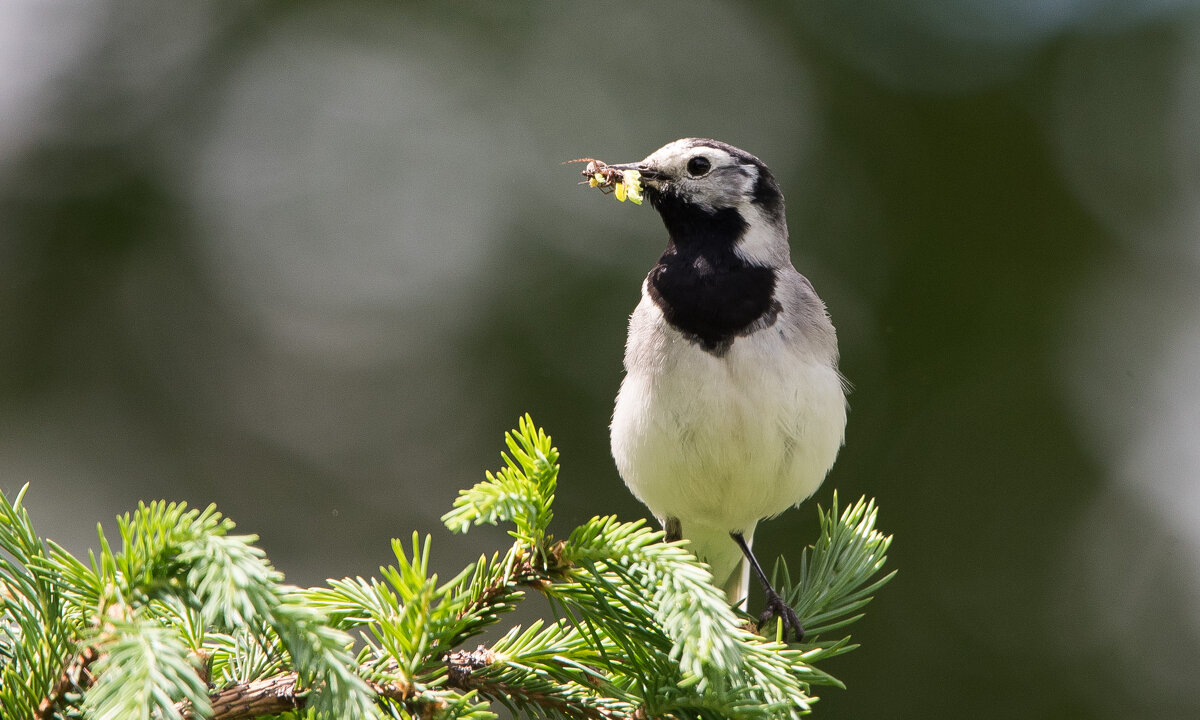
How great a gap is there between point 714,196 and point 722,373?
886 mm

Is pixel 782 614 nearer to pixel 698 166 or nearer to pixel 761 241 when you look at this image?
pixel 761 241

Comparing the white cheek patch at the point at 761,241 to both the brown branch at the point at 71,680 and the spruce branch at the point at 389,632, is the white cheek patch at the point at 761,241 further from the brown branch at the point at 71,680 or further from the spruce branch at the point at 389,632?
the brown branch at the point at 71,680

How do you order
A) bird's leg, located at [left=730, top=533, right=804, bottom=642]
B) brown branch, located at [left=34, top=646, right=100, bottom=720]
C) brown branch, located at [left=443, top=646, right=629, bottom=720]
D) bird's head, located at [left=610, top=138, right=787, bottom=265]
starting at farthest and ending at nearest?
bird's head, located at [left=610, top=138, right=787, bottom=265]
bird's leg, located at [left=730, top=533, right=804, bottom=642]
brown branch, located at [left=443, top=646, right=629, bottom=720]
brown branch, located at [left=34, top=646, right=100, bottom=720]

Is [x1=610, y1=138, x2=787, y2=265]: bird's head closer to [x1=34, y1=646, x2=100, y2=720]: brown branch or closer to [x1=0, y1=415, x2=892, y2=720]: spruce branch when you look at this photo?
[x1=0, y1=415, x2=892, y2=720]: spruce branch

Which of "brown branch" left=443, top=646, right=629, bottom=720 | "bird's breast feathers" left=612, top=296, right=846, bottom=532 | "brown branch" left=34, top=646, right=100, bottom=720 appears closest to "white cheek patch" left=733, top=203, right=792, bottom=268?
"bird's breast feathers" left=612, top=296, right=846, bottom=532

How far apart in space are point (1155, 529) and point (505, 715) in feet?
13.3

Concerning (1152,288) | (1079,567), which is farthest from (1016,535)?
(1152,288)

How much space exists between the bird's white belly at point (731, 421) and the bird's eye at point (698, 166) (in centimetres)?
75

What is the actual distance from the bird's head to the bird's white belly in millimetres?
555

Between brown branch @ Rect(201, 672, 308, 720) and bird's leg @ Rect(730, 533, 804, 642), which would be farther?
bird's leg @ Rect(730, 533, 804, 642)

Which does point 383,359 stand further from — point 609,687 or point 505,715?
point 609,687

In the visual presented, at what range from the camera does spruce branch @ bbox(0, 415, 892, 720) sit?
124cm

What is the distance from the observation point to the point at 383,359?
20.5ft

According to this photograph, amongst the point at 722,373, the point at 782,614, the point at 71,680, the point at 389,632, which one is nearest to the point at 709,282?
the point at 722,373
